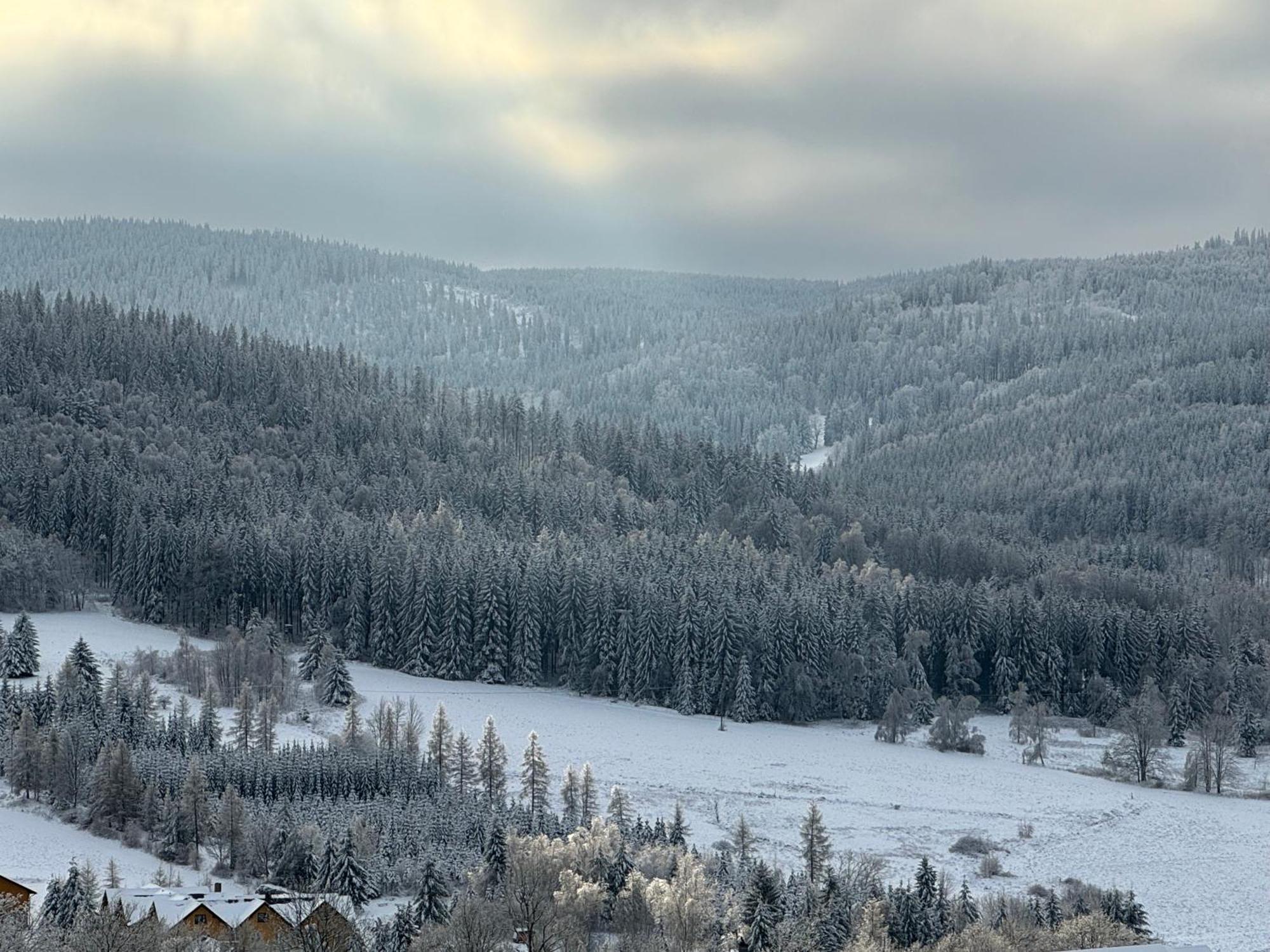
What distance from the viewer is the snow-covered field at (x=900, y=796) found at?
3629 inches

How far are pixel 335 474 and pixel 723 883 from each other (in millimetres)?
124782

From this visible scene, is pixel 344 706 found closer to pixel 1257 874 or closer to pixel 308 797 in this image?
pixel 308 797

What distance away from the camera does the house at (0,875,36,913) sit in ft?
228


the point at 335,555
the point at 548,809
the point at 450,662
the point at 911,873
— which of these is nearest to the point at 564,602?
the point at 450,662

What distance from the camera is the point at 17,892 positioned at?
72000mm

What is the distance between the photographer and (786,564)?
169250 mm

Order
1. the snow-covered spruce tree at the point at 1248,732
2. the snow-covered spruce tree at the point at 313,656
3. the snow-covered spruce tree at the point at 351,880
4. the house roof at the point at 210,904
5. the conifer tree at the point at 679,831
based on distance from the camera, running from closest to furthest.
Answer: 1. the house roof at the point at 210,904
2. the snow-covered spruce tree at the point at 351,880
3. the conifer tree at the point at 679,831
4. the snow-covered spruce tree at the point at 1248,732
5. the snow-covered spruce tree at the point at 313,656

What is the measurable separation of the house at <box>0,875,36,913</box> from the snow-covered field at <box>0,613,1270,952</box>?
9.26m

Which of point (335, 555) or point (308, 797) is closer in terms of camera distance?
point (308, 797)

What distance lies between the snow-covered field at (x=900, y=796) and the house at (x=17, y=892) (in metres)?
9.26

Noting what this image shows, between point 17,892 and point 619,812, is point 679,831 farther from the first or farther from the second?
point 17,892

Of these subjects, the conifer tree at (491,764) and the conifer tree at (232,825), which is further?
the conifer tree at (491,764)

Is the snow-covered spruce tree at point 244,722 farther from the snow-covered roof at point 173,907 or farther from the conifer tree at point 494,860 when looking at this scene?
the snow-covered roof at point 173,907

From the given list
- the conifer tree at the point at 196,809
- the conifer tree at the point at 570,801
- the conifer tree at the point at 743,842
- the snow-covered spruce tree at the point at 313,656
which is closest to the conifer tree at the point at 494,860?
the conifer tree at the point at 570,801
